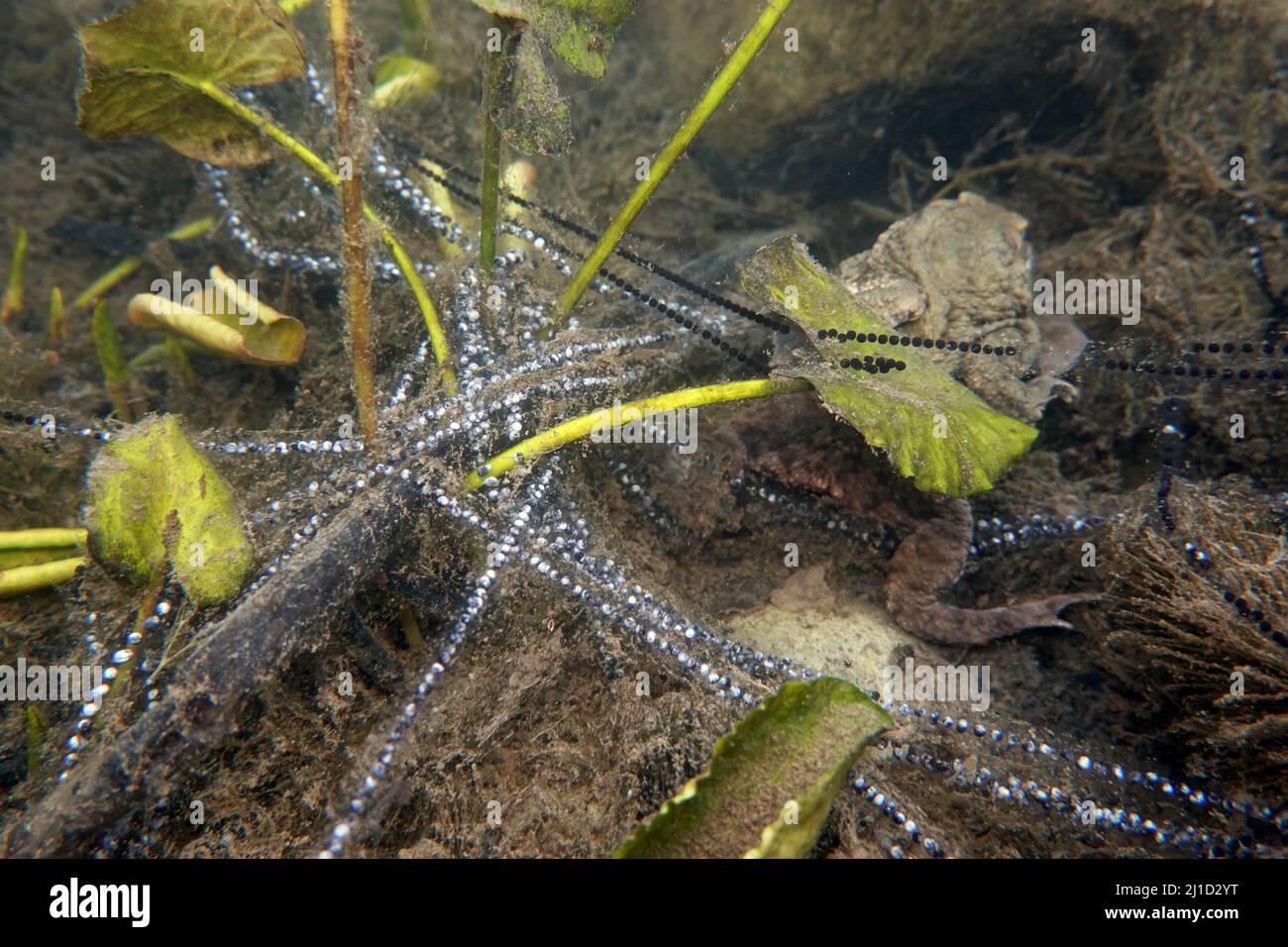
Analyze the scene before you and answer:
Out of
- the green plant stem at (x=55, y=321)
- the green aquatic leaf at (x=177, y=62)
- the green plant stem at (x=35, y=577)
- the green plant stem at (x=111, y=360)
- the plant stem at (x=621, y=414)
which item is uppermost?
the green aquatic leaf at (x=177, y=62)

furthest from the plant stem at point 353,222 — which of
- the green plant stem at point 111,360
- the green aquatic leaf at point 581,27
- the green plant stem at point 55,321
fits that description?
→ the green plant stem at point 55,321

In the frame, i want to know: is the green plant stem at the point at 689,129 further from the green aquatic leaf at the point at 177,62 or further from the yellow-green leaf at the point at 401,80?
the yellow-green leaf at the point at 401,80

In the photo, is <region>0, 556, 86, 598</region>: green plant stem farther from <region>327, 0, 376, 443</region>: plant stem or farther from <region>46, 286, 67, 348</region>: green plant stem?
<region>46, 286, 67, 348</region>: green plant stem

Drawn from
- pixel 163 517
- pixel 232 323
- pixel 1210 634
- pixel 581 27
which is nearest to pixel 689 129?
pixel 581 27

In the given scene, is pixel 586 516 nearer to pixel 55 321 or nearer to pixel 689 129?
pixel 689 129

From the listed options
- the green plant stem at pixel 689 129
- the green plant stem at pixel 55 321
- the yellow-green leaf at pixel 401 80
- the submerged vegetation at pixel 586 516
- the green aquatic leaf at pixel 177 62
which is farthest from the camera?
the yellow-green leaf at pixel 401 80
